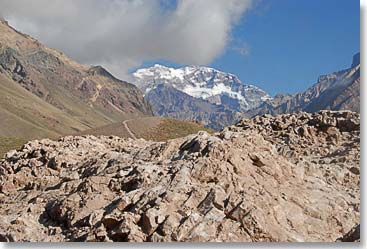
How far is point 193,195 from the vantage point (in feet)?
22.5

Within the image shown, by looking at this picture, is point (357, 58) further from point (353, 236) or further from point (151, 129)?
point (151, 129)

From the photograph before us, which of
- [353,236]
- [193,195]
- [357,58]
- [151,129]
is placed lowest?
[353,236]

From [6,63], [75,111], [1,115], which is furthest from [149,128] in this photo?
[6,63]

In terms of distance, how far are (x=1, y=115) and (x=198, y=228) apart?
315ft

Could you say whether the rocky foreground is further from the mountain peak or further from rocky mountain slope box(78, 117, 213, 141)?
rocky mountain slope box(78, 117, 213, 141)

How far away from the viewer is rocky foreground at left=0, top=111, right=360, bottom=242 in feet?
21.6

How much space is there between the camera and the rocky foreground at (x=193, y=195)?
259 inches

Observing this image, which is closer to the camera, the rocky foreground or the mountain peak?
the rocky foreground

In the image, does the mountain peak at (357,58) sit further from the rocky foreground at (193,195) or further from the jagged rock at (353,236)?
the jagged rock at (353,236)

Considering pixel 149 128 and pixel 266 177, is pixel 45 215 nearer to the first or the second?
pixel 266 177

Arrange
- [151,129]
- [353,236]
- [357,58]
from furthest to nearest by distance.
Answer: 1. [151,129]
2. [357,58]
3. [353,236]

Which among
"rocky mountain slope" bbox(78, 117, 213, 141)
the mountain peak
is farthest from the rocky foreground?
"rocky mountain slope" bbox(78, 117, 213, 141)

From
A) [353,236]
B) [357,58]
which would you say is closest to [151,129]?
[357,58]

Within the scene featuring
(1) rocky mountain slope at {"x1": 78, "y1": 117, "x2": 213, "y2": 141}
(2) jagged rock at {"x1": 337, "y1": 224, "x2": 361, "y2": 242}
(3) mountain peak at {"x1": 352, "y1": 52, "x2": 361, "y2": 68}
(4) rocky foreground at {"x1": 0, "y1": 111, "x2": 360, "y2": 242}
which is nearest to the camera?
(2) jagged rock at {"x1": 337, "y1": 224, "x2": 361, "y2": 242}
